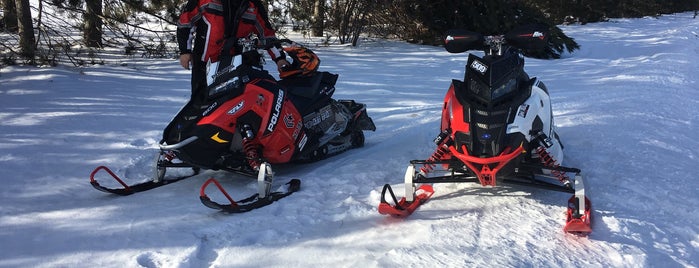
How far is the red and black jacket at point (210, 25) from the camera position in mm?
4087

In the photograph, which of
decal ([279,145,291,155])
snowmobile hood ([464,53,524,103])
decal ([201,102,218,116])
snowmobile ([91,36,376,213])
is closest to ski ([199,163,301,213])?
snowmobile ([91,36,376,213])

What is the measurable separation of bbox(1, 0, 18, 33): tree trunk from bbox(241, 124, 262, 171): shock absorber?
5.95 meters

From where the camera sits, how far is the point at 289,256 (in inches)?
106

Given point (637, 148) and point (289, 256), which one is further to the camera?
point (637, 148)

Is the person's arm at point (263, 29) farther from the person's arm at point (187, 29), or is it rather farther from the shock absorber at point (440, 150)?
the shock absorber at point (440, 150)

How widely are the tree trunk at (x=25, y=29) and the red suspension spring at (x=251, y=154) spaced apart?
5458 millimetres

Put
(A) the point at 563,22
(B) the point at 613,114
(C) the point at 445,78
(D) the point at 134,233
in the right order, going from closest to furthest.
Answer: (D) the point at 134,233 → (B) the point at 613,114 → (C) the point at 445,78 → (A) the point at 563,22

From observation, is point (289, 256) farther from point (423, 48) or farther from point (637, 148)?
point (423, 48)

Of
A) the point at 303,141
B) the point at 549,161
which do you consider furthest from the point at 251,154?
the point at 549,161

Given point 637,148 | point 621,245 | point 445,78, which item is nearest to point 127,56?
point 445,78

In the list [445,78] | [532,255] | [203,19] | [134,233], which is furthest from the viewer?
[445,78]

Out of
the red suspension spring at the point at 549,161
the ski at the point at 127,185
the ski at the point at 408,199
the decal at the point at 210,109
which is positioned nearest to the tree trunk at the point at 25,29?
the ski at the point at 127,185

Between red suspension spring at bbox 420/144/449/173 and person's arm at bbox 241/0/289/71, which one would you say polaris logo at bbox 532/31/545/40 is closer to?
red suspension spring at bbox 420/144/449/173

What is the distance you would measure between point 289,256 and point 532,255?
1205 mm
